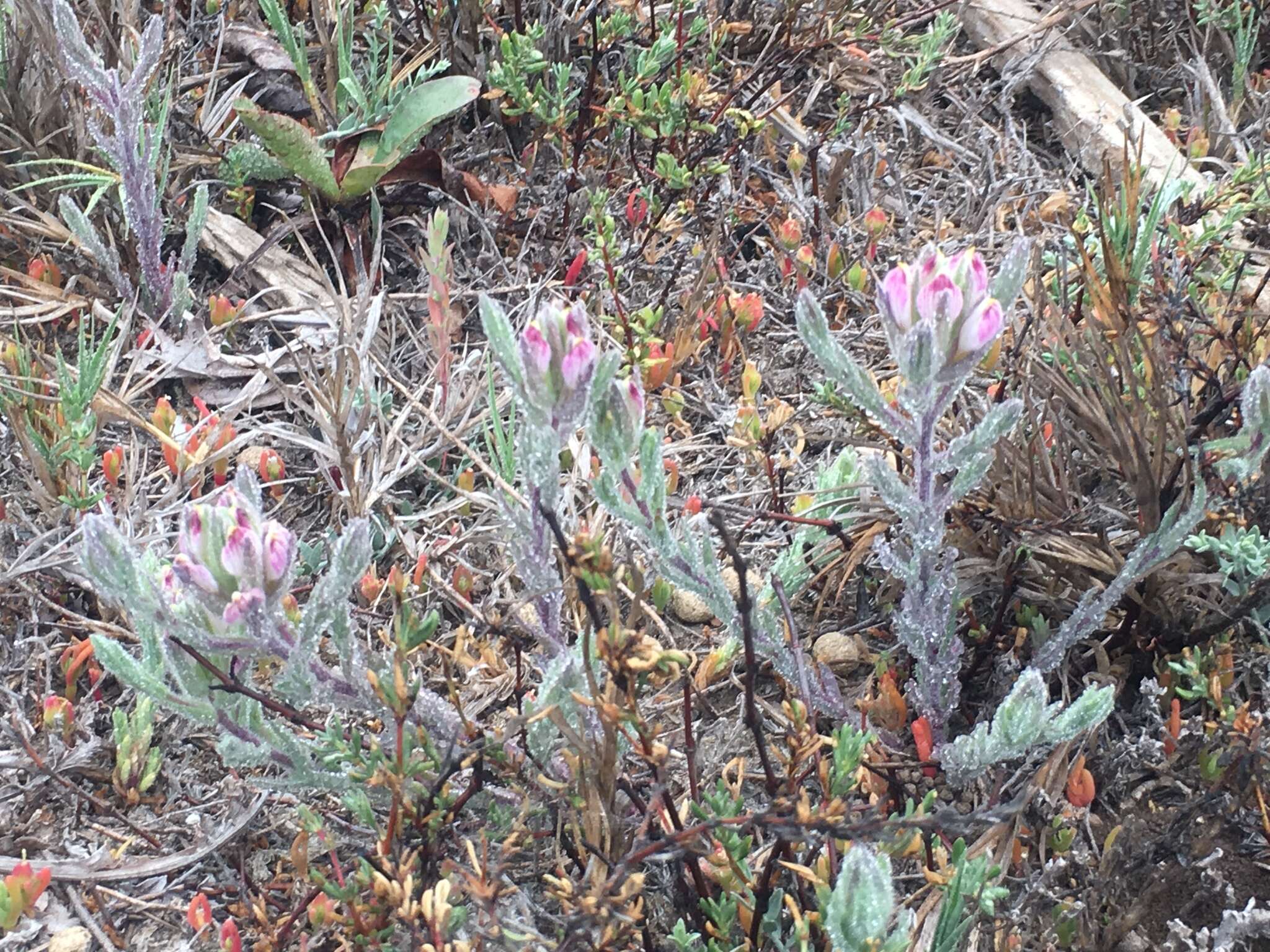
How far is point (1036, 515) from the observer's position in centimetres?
204

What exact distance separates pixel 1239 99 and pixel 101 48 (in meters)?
3.27

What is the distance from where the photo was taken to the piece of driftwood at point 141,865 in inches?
72.8

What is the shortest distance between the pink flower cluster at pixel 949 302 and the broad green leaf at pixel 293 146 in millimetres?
1818

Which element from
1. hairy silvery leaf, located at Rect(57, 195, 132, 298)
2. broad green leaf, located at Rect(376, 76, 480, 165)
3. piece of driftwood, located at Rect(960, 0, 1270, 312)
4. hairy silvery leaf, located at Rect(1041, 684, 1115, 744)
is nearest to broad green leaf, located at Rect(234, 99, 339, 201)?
broad green leaf, located at Rect(376, 76, 480, 165)

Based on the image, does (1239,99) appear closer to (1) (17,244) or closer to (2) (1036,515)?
(2) (1036,515)

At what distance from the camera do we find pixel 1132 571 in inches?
70.6

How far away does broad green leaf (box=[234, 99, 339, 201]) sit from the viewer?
9.05ft

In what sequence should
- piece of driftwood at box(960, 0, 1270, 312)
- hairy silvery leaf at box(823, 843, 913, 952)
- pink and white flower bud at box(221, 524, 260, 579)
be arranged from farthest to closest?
piece of driftwood at box(960, 0, 1270, 312) → pink and white flower bud at box(221, 524, 260, 579) → hairy silvery leaf at box(823, 843, 913, 952)

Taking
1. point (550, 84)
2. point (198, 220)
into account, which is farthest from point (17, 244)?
point (550, 84)

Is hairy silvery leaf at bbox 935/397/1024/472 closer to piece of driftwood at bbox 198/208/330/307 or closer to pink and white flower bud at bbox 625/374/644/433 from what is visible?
pink and white flower bud at bbox 625/374/644/433

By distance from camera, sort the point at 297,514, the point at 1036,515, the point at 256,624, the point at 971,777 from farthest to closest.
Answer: the point at 297,514 → the point at 1036,515 → the point at 971,777 → the point at 256,624

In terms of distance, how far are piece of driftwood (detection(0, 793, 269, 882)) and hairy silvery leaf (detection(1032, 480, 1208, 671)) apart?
4.51ft

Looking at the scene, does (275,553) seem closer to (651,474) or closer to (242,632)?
(242,632)

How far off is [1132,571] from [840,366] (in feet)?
2.00
